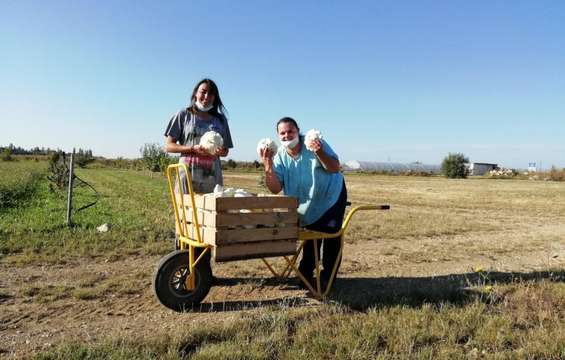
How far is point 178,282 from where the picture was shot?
13.3 feet

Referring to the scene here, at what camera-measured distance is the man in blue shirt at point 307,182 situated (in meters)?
4.34

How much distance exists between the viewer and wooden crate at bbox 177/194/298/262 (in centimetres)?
364

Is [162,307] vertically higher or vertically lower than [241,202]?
lower

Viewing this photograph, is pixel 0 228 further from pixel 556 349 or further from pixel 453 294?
pixel 556 349

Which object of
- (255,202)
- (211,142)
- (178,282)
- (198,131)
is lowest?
(178,282)

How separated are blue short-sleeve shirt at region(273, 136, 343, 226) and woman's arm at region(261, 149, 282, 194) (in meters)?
0.08

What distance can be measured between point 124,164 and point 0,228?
83.7m

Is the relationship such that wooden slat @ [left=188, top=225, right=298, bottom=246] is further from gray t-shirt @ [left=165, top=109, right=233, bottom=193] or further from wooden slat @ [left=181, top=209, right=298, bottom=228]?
gray t-shirt @ [left=165, top=109, right=233, bottom=193]

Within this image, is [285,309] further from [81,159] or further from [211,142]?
[81,159]

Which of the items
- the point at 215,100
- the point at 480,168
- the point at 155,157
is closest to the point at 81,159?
the point at 155,157

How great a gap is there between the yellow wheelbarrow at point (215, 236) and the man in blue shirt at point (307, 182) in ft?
1.11

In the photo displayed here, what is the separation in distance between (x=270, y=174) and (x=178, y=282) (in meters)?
1.33

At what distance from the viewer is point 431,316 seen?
152 inches

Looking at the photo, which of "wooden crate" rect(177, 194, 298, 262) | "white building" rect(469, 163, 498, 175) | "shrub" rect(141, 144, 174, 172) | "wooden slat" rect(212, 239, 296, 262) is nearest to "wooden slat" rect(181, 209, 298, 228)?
"wooden crate" rect(177, 194, 298, 262)
